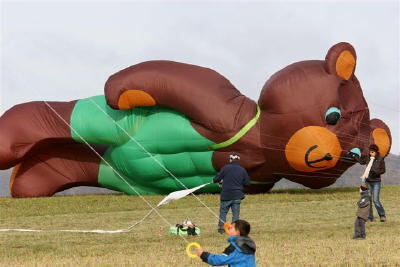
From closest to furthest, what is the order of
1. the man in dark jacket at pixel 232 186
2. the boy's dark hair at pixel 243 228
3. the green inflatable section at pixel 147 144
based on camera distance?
the boy's dark hair at pixel 243 228, the man in dark jacket at pixel 232 186, the green inflatable section at pixel 147 144

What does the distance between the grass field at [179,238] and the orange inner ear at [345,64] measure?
10.7 feet

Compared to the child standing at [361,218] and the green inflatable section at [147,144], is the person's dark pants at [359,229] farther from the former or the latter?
the green inflatable section at [147,144]

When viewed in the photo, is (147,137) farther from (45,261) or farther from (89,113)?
(45,261)

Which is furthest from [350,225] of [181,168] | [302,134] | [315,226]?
[181,168]

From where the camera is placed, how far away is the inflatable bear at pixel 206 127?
1680cm

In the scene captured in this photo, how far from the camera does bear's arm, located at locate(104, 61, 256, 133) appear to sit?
17.2 metres

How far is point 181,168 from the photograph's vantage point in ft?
59.0

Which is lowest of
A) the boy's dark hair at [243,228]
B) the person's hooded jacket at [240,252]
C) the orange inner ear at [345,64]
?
the orange inner ear at [345,64]

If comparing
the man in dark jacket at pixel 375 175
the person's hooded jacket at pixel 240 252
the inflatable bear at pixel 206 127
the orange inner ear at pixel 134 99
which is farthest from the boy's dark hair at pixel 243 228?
the orange inner ear at pixel 134 99

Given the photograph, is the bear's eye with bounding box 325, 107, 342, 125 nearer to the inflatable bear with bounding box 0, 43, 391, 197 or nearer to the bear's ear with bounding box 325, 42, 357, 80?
the inflatable bear with bounding box 0, 43, 391, 197

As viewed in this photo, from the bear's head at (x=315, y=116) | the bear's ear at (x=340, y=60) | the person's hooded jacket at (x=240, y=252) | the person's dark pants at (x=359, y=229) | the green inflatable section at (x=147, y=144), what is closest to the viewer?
the person's hooded jacket at (x=240, y=252)

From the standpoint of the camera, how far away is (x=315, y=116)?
54.4 feet

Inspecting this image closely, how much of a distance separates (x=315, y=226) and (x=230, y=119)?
20.9ft

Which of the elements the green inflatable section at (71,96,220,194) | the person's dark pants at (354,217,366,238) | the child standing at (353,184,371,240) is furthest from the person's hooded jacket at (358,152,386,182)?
the green inflatable section at (71,96,220,194)
